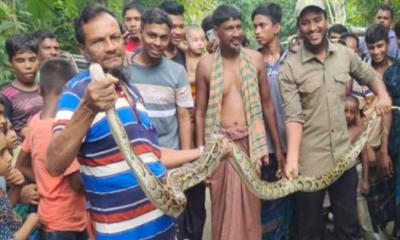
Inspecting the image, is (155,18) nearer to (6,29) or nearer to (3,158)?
(3,158)

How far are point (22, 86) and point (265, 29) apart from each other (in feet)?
7.84

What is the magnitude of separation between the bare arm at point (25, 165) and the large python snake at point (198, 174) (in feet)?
4.13

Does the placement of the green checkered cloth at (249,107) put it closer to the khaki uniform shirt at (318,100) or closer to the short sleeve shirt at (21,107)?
the khaki uniform shirt at (318,100)

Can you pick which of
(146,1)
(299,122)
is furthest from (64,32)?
(299,122)

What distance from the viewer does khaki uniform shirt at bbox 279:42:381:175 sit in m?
4.90

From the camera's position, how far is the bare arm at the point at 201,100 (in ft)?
16.8

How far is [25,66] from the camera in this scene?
18.0 ft

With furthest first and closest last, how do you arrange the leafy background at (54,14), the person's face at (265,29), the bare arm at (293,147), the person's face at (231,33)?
the leafy background at (54,14), the person's face at (265,29), the person's face at (231,33), the bare arm at (293,147)

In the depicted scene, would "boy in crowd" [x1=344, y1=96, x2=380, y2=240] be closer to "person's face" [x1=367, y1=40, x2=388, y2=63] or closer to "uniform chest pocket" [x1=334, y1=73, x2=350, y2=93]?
"uniform chest pocket" [x1=334, y1=73, x2=350, y2=93]

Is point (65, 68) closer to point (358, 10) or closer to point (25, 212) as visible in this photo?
point (25, 212)

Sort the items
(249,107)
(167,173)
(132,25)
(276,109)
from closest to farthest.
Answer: (167,173) → (249,107) → (276,109) → (132,25)

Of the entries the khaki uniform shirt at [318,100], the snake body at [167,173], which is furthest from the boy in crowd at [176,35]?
the snake body at [167,173]

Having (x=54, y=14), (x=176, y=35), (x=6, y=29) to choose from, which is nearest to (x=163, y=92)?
(x=176, y=35)

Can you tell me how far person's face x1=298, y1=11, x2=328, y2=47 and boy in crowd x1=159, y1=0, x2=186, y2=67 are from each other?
5.14 ft
